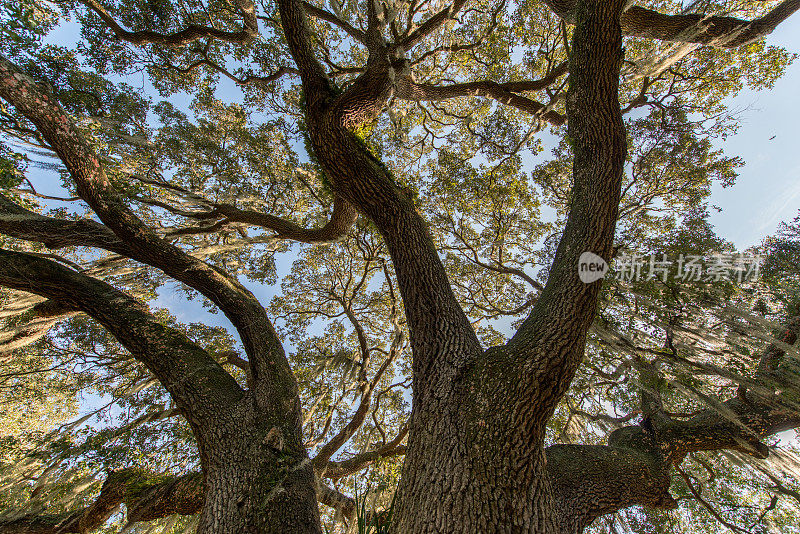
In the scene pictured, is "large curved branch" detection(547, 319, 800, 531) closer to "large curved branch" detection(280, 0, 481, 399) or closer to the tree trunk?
"large curved branch" detection(280, 0, 481, 399)

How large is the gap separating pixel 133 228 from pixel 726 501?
30.2ft

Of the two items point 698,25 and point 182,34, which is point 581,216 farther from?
point 182,34

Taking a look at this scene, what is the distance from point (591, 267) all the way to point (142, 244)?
4.18m

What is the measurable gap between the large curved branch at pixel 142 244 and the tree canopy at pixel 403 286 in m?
0.03

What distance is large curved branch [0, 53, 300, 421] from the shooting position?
2.63 meters

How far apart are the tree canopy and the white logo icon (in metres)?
0.06

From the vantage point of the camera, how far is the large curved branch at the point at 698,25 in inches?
139

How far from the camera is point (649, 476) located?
108 inches

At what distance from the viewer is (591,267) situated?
7.20 feet

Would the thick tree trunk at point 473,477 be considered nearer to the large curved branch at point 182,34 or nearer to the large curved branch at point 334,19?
the large curved branch at point 334,19

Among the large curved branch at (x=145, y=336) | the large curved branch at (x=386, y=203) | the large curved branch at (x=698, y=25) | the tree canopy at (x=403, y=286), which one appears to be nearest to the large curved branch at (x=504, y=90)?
the tree canopy at (x=403, y=286)

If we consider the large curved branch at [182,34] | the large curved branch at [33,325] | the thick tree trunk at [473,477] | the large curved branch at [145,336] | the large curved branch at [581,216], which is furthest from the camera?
the large curved branch at [182,34]

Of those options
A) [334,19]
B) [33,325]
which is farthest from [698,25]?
[33,325]

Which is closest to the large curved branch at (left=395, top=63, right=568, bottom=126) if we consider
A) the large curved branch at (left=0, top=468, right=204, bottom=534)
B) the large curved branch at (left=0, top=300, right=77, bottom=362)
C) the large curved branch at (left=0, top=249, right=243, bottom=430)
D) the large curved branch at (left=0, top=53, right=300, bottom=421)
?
the large curved branch at (left=0, top=53, right=300, bottom=421)
